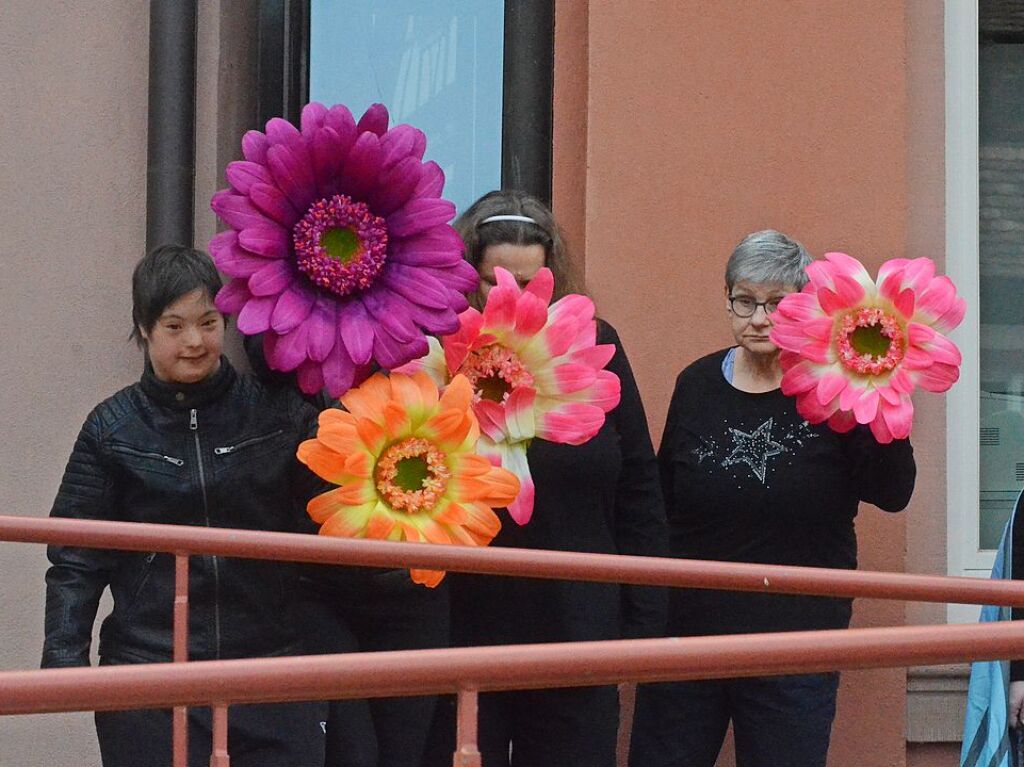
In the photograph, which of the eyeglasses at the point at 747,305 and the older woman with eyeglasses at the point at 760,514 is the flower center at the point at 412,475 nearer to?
the older woman with eyeglasses at the point at 760,514

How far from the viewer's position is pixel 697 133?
12.5 feet

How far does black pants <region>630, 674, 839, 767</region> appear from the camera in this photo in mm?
2979

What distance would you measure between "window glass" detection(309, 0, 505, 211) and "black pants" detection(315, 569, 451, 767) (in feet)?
5.76

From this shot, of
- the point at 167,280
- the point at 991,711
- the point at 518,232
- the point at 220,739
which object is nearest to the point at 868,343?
the point at 518,232

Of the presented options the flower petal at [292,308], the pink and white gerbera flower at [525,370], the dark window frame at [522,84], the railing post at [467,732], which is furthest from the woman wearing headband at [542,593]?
the dark window frame at [522,84]

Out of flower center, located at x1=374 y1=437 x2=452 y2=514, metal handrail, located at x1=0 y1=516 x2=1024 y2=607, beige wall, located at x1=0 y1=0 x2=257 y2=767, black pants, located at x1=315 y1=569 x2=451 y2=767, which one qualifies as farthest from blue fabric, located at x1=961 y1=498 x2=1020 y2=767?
beige wall, located at x1=0 y1=0 x2=257 y2=767

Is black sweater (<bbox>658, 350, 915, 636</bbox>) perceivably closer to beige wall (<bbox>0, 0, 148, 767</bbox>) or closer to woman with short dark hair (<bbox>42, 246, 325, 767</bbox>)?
woman with short dark hair (<bbox>42, 246, 325, 767</bbox>)

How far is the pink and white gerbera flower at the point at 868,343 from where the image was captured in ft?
9.39

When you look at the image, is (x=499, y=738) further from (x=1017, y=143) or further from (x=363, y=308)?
(x=1017, y=143)

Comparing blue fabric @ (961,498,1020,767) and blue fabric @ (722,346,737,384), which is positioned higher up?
blue fabric @ (722,346,737,384)

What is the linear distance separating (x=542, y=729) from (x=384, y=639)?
1.11 feet

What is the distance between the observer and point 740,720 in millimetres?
3023

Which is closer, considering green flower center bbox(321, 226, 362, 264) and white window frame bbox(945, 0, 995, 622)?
green flower center bbox(321, 226, 362, 264)

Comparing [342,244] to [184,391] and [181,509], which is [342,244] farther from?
[181,509]
